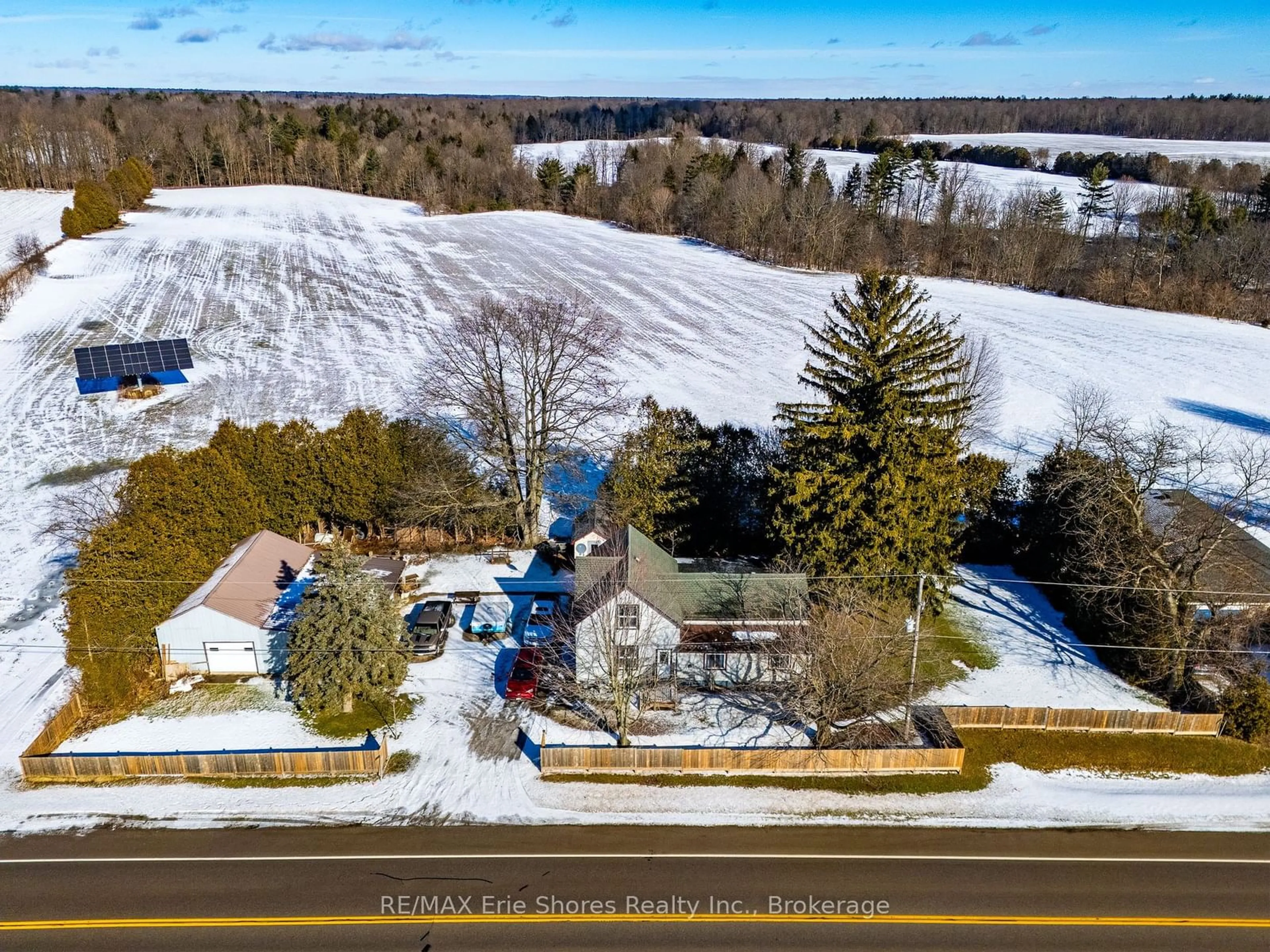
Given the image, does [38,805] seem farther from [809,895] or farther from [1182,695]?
[1182,695]

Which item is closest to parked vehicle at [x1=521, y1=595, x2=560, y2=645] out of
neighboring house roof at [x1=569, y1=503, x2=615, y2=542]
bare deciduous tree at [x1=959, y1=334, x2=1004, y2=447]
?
neighboring house roof at [x1=569, y1=503, x2=615, y2=542]

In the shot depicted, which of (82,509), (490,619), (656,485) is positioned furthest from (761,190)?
(82,509)

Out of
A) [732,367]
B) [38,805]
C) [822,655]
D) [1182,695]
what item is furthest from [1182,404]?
[38,805]

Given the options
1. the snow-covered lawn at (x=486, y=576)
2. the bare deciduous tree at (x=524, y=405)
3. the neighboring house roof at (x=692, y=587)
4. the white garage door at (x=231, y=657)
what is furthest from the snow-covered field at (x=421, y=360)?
the bare deciduous tree at (x=524, y=405)

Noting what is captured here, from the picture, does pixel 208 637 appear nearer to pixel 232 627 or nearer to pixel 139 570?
pixel 232 627

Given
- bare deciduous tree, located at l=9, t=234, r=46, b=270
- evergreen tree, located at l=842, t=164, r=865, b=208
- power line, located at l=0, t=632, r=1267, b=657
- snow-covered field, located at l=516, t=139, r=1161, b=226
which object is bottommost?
power line, located at l=0, t=632, r=1267, b=657

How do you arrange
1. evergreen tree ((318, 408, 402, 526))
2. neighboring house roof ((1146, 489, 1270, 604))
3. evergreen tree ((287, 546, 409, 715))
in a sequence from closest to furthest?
1. evergreen tree ((287, 546, 409, 715))
2. neighboring house roof ((1146, 489, 1270, 604))
3. evergreen tree ((318, 408, 402, 526))

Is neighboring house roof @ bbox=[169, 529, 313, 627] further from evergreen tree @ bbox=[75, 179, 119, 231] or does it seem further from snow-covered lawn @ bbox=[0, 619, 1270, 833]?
evergreen tree @ bbox=[75, 179, 119, 231]

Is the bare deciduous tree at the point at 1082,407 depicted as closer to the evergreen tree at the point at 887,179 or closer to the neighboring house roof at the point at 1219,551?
the neighboring house roof at the point at 1219,551
